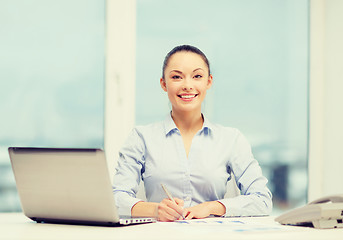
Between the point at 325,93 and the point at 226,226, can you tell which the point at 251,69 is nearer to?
the point at 325,93

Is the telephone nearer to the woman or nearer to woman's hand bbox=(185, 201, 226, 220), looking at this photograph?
woman's hand bbox=(185, 201, 226, 220)

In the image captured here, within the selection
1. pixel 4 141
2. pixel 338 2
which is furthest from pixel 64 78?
pixel 338 2

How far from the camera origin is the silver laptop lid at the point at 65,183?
1061 mm

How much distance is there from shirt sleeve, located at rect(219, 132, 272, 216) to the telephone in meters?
0.39

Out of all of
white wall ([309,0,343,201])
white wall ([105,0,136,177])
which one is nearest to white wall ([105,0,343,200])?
white wall ([309,0,343,201])

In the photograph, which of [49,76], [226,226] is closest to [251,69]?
[49,76]

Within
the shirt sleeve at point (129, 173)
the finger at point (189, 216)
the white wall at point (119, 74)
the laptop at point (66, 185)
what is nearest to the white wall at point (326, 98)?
the white wall at point (119, 74)

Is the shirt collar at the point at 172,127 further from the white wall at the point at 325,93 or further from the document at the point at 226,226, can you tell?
the white wall at the point at 325,93

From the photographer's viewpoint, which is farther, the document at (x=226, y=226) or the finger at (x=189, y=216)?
the finger at (x=189, y=216)

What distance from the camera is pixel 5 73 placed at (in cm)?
256

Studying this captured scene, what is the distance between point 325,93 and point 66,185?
2371 millimetres

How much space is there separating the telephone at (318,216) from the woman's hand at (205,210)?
0.32 m

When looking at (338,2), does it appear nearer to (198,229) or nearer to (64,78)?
(64,78)

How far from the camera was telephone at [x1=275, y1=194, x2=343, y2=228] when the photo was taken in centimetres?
114
